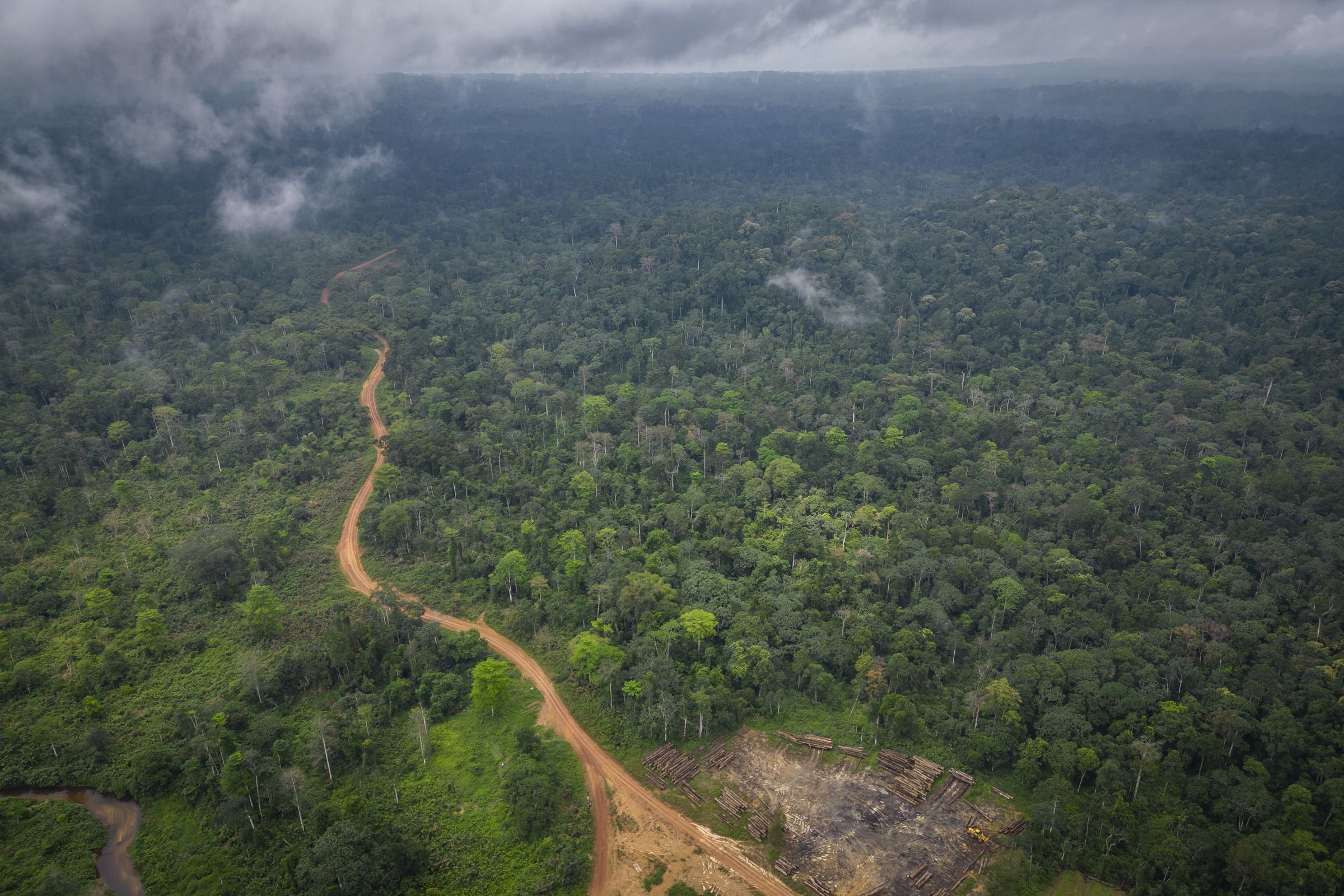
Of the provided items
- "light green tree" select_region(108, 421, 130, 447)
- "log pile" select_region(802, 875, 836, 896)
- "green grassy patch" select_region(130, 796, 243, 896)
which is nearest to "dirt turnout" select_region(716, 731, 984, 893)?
"log pile" select_region(802, 875, 836, 896)

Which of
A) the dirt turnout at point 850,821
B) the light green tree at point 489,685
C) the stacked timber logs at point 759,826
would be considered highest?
the light green tree at point 489,685

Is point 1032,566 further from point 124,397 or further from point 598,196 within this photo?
point 598,196

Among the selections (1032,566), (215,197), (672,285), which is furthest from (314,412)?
(215,197)

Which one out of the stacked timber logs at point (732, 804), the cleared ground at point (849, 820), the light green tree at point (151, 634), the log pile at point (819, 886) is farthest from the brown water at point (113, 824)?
the log pile at point (819, 886)

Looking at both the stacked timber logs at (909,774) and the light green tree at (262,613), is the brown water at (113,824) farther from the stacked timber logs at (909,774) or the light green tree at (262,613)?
the stacked timber logs at (909,774)

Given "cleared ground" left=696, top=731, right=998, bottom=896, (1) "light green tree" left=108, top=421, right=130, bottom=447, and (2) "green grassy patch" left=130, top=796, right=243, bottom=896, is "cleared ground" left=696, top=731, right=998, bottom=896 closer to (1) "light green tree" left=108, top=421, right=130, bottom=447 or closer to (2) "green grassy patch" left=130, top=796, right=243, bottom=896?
(2) "green grassy patch" left=130, top=796, right=243, bottom=896

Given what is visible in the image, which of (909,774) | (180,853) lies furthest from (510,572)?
(909,774)

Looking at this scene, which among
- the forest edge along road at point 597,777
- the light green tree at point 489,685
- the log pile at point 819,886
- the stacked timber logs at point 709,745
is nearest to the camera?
the log pile at point 819,886
